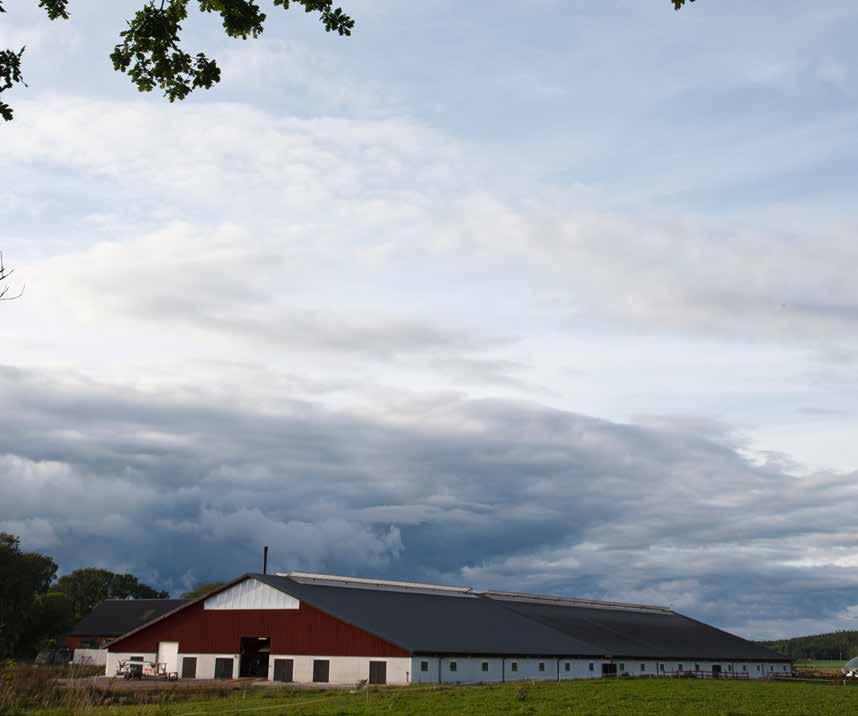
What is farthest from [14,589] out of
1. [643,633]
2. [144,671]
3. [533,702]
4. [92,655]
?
[533,702]

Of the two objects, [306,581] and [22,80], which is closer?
[22,80]

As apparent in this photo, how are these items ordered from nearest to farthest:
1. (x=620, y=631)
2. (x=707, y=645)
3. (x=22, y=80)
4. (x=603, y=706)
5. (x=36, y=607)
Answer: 1. (x=22, y=80)
2. (x=603, y=706)
3. (x=620, y=631)
4. (x=707, y=645)
5. (x=36, y=607)

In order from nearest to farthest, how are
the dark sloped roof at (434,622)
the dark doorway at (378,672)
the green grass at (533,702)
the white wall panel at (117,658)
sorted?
the green grass at (533,702), the dark doorway at (378,672), the dark sloped roof at (434,622), the white wall panel at (117,658)

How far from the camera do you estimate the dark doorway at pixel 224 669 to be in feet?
222

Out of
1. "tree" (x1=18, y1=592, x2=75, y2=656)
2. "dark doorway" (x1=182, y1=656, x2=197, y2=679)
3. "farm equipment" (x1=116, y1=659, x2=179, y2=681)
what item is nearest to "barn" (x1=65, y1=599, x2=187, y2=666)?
"tree" (x1=18, y1=592, x2=75, y2=656)

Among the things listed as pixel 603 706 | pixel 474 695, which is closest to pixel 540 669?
pixel 474 695

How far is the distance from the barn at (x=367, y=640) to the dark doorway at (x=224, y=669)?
2.9 inches

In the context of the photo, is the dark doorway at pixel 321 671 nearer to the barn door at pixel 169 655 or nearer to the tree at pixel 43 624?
the barn door at pixel 169 655

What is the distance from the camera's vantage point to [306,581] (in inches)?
2921

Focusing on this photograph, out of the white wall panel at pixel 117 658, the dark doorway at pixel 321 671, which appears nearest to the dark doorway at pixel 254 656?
the dark doorway at pixel 321 671

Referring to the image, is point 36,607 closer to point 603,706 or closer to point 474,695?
point 474,695

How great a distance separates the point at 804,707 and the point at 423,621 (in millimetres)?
31670

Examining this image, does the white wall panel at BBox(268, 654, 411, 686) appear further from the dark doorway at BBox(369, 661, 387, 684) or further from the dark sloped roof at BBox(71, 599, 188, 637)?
the dark sloped roof at BBox(71, 599, 188, 637)

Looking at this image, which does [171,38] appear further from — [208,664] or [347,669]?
[208,664]
